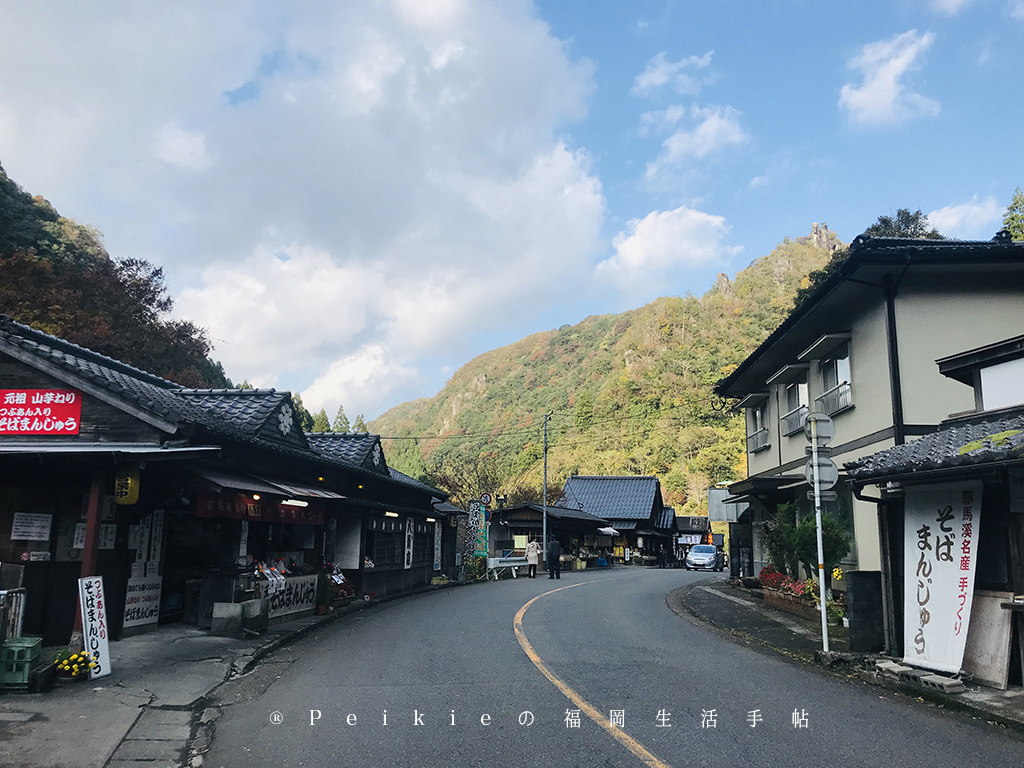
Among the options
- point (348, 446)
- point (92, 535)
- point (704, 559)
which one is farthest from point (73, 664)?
point (704, 559)

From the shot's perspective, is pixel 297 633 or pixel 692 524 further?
pixel 692 524

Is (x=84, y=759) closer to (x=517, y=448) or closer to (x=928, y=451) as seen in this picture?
(x=928, y=451)

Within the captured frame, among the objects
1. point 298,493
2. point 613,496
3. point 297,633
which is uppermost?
point 613,496

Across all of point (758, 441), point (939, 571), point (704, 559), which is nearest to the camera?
point (939, 571)

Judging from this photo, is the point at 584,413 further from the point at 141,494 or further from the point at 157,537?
the point at 141,494

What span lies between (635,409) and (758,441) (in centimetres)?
4750

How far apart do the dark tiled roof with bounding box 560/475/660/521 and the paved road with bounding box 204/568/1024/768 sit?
134 feet

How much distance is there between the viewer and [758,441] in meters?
23.4

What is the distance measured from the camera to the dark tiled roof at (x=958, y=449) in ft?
24.3

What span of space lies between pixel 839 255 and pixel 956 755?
37923 millimetres

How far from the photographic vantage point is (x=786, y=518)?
58.5ft

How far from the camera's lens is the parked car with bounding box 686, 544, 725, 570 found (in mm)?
43875

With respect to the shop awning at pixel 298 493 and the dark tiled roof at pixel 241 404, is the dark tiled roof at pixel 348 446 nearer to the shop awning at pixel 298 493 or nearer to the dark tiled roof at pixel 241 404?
the dark tiled roof at pixel 241 404

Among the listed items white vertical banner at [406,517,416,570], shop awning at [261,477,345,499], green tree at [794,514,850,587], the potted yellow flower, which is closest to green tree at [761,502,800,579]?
green tree at [794,514,850,587]
